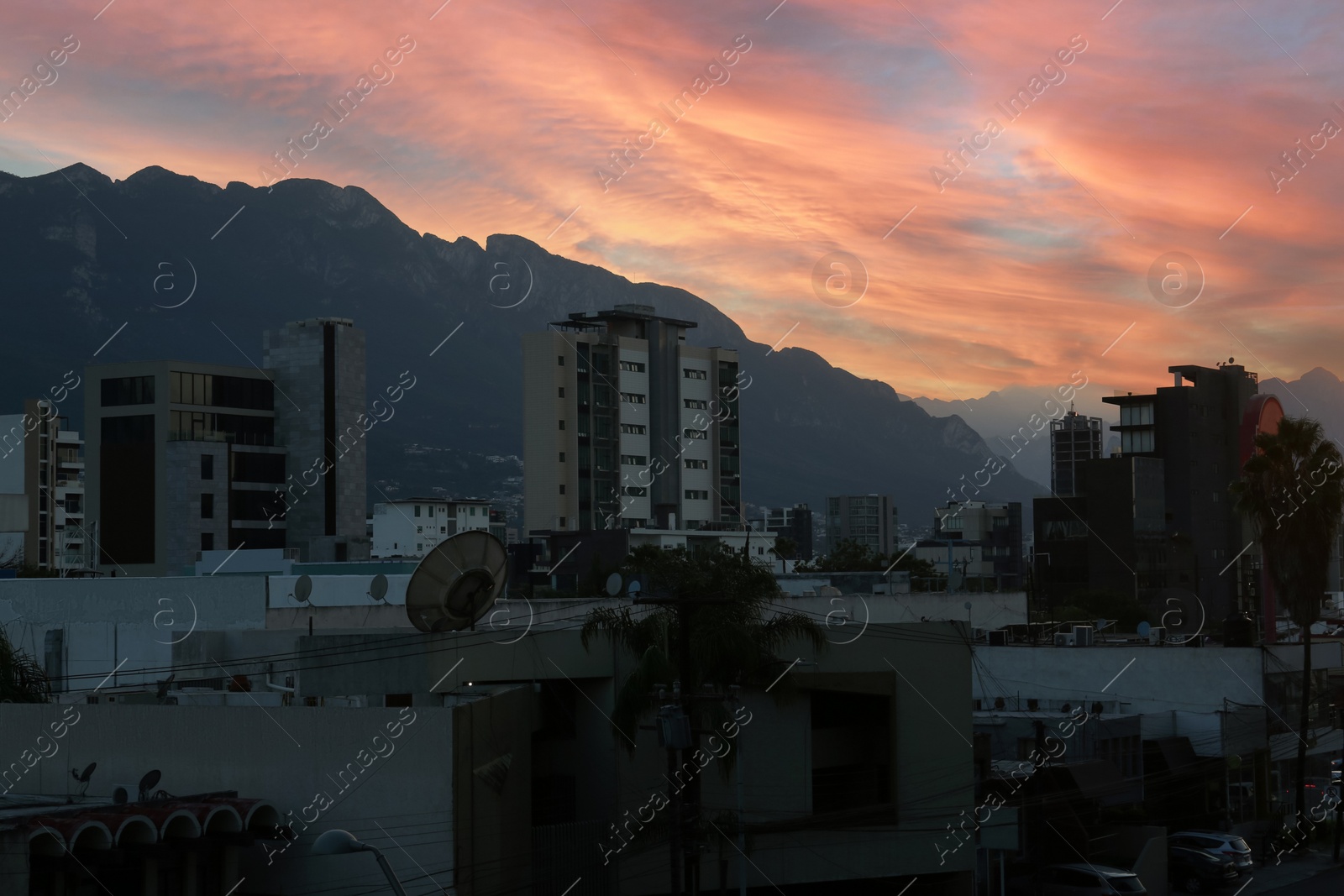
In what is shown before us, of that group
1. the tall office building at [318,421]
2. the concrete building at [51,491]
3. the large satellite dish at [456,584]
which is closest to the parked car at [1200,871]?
the large satellite dish at [456,584]

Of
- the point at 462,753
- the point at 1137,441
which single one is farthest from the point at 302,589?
the point at 1137,441

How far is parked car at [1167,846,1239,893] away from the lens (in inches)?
1549

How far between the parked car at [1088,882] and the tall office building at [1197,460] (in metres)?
91.1

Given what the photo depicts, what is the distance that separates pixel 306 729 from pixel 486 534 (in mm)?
5463

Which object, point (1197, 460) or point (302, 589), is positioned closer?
point (302, 589)

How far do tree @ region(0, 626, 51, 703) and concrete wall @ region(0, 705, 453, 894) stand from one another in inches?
373

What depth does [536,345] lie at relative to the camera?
125 metres

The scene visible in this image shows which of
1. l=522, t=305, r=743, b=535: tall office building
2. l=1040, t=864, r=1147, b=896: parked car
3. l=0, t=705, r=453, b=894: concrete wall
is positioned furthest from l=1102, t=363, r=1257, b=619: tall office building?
l=0, t=705, r=453, b=894: concrete wall

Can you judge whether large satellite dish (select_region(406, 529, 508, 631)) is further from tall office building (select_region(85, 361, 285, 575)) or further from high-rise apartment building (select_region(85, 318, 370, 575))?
tall office building (select_region(85, 361, 285, 575))

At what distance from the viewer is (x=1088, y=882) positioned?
3575 centimetres

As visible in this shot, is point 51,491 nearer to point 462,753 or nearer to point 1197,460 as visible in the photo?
point 1197,460

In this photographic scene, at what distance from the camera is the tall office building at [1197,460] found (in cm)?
12431

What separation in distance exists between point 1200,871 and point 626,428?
306 feet

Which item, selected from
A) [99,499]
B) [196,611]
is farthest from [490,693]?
[99,499]
